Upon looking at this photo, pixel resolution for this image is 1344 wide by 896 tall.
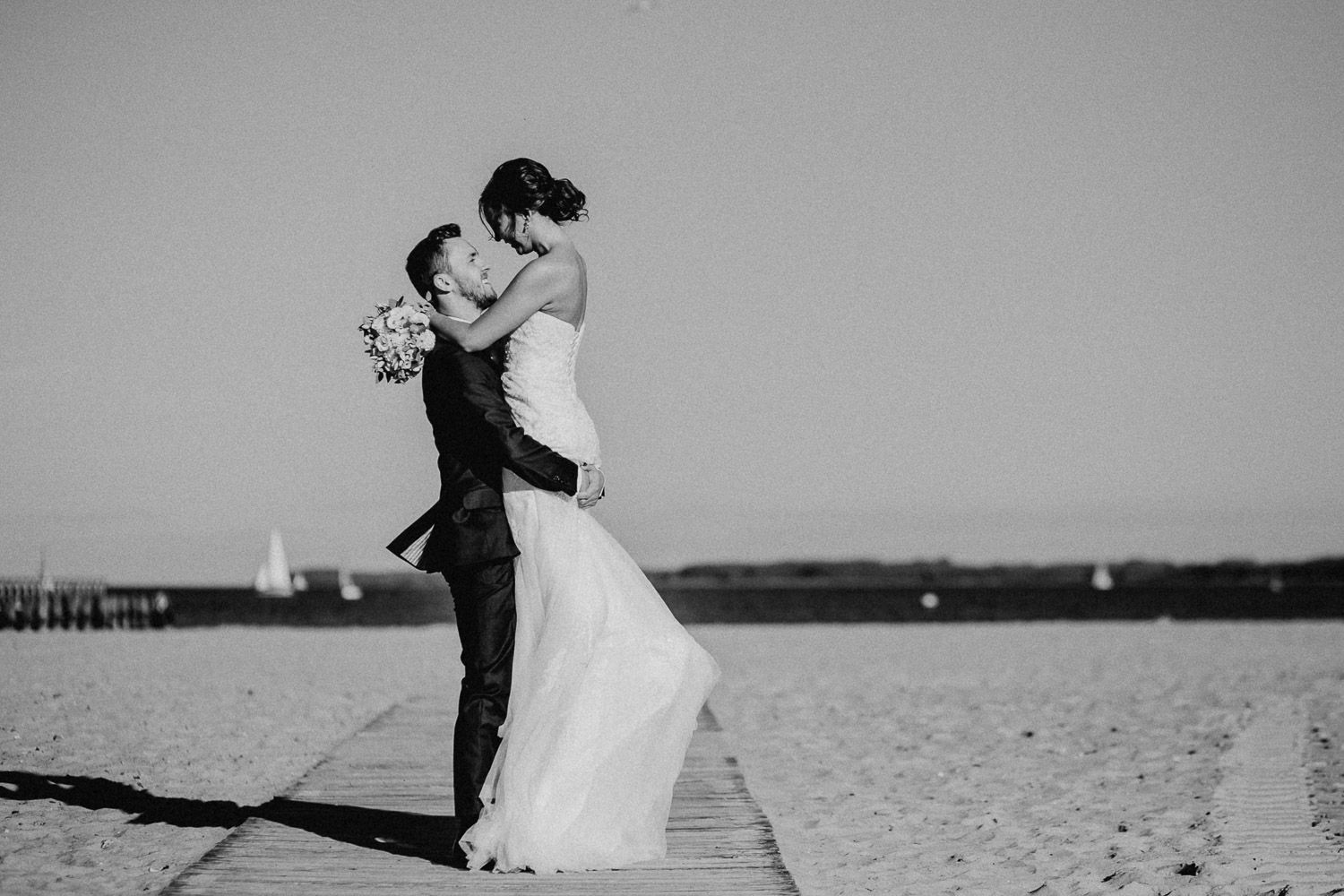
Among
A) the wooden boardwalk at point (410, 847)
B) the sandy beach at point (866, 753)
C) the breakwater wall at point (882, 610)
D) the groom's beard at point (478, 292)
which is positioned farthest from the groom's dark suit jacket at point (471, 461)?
the breakwater wall at point (882, 610)

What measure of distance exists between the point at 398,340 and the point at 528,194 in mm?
660

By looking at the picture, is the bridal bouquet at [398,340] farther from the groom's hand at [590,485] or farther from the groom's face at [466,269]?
the groom's hand at [590,485]

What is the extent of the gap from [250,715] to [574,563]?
8.78m

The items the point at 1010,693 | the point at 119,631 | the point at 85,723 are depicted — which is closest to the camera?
the point at 85,723

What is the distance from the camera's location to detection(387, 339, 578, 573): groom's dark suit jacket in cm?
477

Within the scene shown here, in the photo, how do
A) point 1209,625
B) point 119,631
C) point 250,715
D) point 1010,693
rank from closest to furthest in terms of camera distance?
point 250,715, point 1010,693, point 119,631, point 1209,625

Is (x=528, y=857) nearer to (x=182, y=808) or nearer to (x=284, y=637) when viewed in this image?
(x=182, y=808)

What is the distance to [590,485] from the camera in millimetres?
4969

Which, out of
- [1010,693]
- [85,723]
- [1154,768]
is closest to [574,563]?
[1154,768]

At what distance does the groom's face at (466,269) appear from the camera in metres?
4.93

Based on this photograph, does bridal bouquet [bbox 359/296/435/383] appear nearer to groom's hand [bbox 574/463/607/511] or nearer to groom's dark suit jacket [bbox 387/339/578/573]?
groom's dark suit jacket [bbox 387/339/578/573]

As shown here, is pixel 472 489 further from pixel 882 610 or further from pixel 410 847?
pixel 882 610

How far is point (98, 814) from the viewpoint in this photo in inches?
289

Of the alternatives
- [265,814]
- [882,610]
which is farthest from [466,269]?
[882,610]
